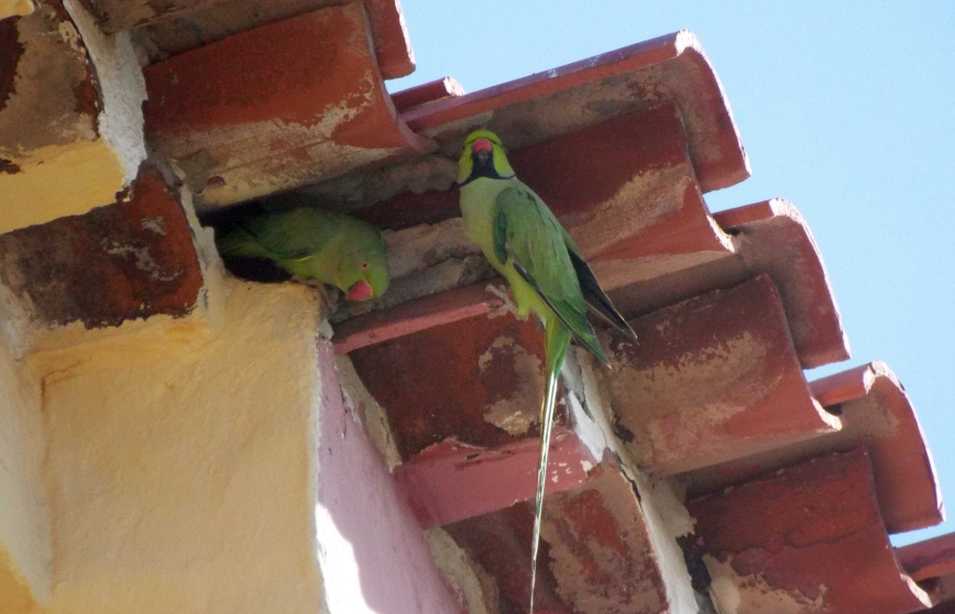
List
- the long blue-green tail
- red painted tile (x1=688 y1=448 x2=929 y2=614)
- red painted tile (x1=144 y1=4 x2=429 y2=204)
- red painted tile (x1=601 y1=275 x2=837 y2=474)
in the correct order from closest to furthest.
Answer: red painted tile (x1=144 y1=4 x2=429 y2=204), the long blue-green tail, red painted tile (x1=601 y1=275 x2=837 y2=474), red painted tile (x1=688 y1=448 x2=929 y2=614)

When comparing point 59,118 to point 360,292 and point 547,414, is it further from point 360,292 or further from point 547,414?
point 547,414

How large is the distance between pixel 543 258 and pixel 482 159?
263 millimetres

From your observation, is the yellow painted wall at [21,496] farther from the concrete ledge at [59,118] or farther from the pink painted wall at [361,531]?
the pink painted wall at [361,531]

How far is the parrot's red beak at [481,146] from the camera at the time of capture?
7.88ft

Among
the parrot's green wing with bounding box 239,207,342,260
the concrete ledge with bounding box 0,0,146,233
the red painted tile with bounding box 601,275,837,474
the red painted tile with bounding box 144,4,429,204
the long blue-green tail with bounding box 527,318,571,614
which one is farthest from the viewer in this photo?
the red painted tile with bounding box 601,275,837,474

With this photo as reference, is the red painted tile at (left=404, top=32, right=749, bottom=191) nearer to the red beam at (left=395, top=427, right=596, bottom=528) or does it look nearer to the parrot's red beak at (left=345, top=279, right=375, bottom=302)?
the parrot's red beak at (left=345, top=279, right=375, bottom=302)

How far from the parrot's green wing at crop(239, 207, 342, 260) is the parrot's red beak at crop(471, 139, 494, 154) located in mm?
256

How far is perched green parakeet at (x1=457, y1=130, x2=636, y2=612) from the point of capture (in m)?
2.43

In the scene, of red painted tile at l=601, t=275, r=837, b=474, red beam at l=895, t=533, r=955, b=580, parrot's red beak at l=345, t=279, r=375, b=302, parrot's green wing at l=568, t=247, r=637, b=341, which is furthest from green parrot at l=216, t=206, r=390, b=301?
red beam at l=895, t=533, r=955, b=580

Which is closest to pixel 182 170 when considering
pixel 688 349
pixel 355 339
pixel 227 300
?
pixel 227 300

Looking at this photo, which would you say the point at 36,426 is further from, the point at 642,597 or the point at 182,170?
the point at 642,597

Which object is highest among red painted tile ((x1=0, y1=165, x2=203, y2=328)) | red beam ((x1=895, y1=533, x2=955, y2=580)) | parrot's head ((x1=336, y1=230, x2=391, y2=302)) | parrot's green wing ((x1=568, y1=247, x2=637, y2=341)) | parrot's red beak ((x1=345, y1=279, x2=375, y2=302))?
red painted tile ((x1=0, y1=165, x2=203, y2=328))

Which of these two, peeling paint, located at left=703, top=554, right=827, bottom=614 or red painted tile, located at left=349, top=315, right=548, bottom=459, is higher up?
red painted tile, located at left=349, top=315, right=548, bottom=459

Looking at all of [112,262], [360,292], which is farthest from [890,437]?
[112,262]
